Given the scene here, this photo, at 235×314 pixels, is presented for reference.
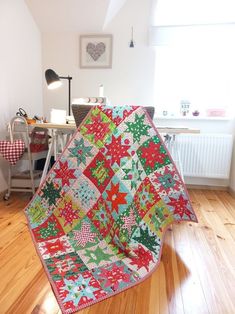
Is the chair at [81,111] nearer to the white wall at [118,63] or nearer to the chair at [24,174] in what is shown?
the chair at [24,174]

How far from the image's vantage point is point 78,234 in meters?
1.38

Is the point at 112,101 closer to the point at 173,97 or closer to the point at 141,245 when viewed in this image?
the point at 173,97

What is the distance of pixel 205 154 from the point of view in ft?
8.26

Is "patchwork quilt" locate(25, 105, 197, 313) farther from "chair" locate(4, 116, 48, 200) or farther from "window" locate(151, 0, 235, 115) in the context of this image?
"window" locate(151, 0, 235, 115)

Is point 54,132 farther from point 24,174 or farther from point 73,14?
point 73,14

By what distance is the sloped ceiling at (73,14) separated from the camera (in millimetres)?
2371

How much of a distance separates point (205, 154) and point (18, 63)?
2207 millimetres

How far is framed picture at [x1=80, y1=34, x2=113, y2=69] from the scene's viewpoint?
8.52 feet

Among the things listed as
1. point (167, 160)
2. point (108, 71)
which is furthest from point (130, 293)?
point (108, 71)

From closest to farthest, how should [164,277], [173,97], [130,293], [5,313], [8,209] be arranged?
1. [5,313]
2. [130,293]
3. [164,277]
4. [8,209]
5. [173,97]

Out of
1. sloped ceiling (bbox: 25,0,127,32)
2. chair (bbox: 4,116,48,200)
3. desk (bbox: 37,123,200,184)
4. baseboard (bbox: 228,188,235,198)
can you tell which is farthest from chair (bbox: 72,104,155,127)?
baseboard (bbox: 228,188,235,198)

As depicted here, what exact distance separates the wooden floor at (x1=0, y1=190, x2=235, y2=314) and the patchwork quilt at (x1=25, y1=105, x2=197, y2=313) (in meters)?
0.08

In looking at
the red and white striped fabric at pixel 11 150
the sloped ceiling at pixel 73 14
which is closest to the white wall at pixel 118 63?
the sloped ceiling at pixel 73 14

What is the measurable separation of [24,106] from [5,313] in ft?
6.76
